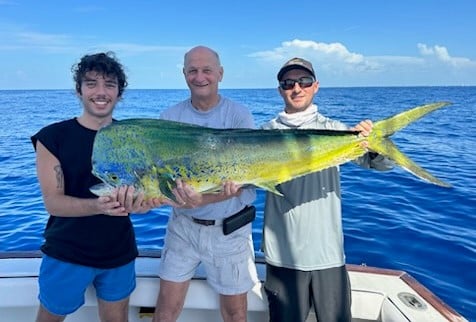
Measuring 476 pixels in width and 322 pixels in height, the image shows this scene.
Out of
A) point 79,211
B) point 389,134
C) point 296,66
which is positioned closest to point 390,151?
point 389,134

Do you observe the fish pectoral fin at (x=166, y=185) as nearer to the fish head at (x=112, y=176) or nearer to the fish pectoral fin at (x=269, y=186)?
the fish head at (x=112, y=176)

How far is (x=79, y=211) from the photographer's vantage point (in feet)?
6.59

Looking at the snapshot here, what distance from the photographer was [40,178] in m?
2.04

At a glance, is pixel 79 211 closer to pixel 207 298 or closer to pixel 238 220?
pixel 238 220

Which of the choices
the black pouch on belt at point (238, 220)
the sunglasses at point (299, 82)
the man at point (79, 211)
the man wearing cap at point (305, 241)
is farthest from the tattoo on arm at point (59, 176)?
the sunglasses at point (299, 82)

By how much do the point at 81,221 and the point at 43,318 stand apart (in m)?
0.58

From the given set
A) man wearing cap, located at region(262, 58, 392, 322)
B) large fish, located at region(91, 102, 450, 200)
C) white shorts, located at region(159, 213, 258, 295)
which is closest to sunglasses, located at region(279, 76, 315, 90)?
man wearing cap, located at region(262, 58, 392, 322)

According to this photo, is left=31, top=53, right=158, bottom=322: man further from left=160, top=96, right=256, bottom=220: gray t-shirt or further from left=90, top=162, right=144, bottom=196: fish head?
left=160, top=96, right=256, bottom=220: gray t-shirt

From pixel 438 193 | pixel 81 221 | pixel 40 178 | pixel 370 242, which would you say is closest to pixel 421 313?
pixel 81 221

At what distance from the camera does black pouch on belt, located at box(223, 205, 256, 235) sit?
2412mm

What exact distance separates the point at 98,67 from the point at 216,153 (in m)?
0.86

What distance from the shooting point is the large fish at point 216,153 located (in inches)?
74.7

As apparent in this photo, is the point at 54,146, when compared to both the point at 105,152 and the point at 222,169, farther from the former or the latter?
the point at 222,169

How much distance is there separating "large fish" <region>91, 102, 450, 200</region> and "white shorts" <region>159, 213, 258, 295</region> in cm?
56
